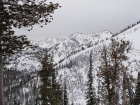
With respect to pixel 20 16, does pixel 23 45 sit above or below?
below

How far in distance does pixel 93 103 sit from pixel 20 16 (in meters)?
32.3

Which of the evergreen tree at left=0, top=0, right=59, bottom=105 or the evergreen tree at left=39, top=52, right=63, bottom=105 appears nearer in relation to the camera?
the evergreen tree at left=0, top=0, right=59, bottom=105

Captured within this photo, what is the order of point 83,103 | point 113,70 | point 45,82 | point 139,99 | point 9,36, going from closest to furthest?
1. point 9,36
2. point 113,70
3. point 45,82
4. point 139,99
5. point 83,103

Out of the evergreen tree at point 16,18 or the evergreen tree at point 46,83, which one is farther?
the evergreen tree at point 46,83

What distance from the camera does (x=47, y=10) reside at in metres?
9.17

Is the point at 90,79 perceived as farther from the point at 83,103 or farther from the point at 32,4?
the point at 83,103

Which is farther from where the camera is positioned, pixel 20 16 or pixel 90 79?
pixel 90 79

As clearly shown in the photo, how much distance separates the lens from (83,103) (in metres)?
155

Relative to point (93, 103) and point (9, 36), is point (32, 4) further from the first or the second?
point (93, 103)

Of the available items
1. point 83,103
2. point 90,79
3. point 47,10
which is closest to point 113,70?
point 47,10

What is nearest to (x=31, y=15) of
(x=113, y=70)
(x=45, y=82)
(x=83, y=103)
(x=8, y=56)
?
(x=8, y=56)

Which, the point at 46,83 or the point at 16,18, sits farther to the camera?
the point at 46,83

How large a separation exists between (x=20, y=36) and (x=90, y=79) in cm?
3138

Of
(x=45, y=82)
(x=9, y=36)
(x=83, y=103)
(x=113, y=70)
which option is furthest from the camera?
(x=83, y=103)
